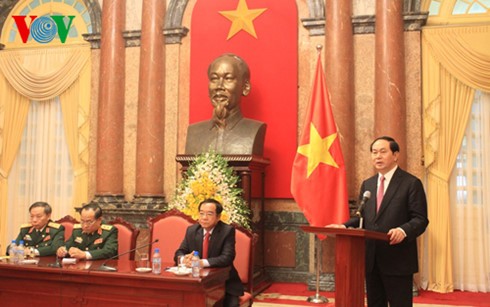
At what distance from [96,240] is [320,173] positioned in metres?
2.55

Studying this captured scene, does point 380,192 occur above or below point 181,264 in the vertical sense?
above

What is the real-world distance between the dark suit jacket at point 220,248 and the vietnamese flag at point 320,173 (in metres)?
2.09

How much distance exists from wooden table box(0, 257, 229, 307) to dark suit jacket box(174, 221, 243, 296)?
0.11 m

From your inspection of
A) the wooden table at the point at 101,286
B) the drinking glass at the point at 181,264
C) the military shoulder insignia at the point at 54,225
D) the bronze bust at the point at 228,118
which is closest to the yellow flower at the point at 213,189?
the bronze bust at the point at 228,118

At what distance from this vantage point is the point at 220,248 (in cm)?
422

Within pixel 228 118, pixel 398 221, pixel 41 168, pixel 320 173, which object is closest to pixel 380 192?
pixel 398 221

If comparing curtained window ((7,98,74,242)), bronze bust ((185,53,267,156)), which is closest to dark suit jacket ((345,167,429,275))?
bronze bust ((185,53,267,156))

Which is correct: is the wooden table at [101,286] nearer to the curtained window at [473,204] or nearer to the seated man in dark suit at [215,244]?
the seated man in dark suit at [215,244]

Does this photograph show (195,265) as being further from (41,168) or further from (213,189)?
(41,168)

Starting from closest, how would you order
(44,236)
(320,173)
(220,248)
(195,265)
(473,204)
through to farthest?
(195,265)
(220,248)
(44,236)
(320,173)
(473,204)

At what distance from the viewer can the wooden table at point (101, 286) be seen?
12.0 ft

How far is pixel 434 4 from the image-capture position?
7105 millimetres

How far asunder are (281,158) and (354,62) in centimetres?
148

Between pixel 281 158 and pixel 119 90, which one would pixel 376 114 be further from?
pixel 119 90
